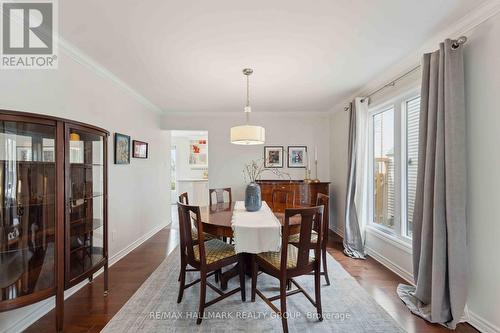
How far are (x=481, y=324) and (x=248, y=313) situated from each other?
1843 mm

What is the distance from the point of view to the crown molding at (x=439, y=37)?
1708 mm

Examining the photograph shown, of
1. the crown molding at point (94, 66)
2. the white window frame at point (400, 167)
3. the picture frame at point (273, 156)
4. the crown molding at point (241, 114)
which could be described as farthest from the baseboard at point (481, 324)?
the crown molding at point (94, 66)

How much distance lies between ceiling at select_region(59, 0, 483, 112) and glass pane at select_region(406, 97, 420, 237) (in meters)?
0.61

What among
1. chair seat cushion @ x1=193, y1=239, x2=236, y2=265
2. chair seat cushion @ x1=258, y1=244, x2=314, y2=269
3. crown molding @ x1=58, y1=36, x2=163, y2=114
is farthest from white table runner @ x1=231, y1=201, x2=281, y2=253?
crown molding @ x1=58, y1=36, x2=163, y2=114

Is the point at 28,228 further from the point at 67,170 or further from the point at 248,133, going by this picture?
the point at 248,133

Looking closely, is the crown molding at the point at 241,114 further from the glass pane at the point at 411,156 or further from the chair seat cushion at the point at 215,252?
the chair seat cushion at the point at 215,252

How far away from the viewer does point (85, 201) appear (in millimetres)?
2131

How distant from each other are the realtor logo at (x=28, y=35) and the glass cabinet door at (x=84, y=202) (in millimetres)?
734

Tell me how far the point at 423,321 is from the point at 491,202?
112 centimetres

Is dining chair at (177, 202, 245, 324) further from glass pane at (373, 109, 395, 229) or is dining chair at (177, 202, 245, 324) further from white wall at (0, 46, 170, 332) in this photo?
glass pane at (373, 109, 395, 229)

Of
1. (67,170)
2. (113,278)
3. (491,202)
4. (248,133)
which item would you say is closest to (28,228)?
(67,170)

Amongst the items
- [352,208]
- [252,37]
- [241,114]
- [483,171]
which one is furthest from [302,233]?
[241,114]

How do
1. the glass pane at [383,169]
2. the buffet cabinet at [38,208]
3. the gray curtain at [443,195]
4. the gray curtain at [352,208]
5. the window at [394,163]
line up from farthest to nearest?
the gray curtain at [352,208] < the glass pane at [383,169] < the window at [394,163] < the gray curtain at [443,195] < the buffet cabinet at [38,208]

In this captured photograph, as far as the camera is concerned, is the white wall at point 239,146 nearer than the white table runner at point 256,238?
No
